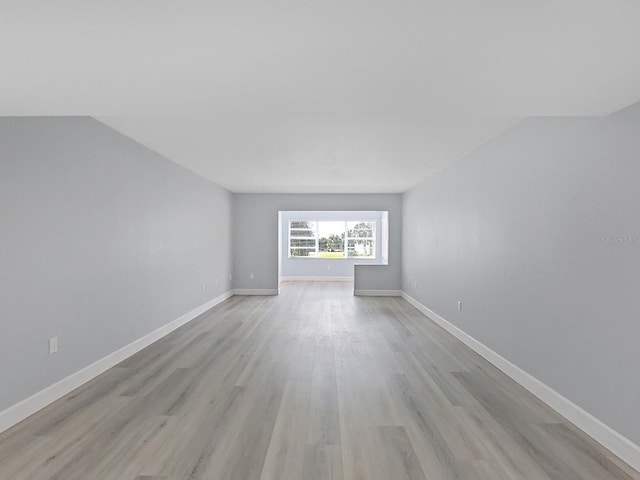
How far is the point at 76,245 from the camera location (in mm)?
2869

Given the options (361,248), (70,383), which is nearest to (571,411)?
(70,383)

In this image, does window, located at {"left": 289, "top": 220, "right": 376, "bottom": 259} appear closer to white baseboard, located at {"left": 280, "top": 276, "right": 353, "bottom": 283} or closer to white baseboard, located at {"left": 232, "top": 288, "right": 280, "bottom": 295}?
white baseboard, located at {"left": 280, "top": 276, "right": 353, "bottom": 283}

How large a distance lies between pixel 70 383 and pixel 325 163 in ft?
11.4

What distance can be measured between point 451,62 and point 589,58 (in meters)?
0.58

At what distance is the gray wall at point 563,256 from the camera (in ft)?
6.53

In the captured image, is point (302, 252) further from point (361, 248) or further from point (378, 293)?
point (378, 293)

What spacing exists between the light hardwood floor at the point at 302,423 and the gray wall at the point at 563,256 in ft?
1.20

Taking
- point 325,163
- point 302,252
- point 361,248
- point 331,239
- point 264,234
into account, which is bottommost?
point 302,252

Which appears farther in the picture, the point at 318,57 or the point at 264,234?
the point at 264,234

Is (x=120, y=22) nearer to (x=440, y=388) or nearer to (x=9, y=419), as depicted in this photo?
(x=9, y=419)

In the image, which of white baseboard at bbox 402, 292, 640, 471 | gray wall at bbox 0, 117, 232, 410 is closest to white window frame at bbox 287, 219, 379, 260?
gray wall at bbox 0, 117, 232, 410

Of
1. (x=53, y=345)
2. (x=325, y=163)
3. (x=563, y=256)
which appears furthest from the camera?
(x=325, y=163)

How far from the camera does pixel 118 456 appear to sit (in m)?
1.95

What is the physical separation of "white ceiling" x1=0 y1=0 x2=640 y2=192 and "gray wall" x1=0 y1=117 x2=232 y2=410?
1.87 ft
